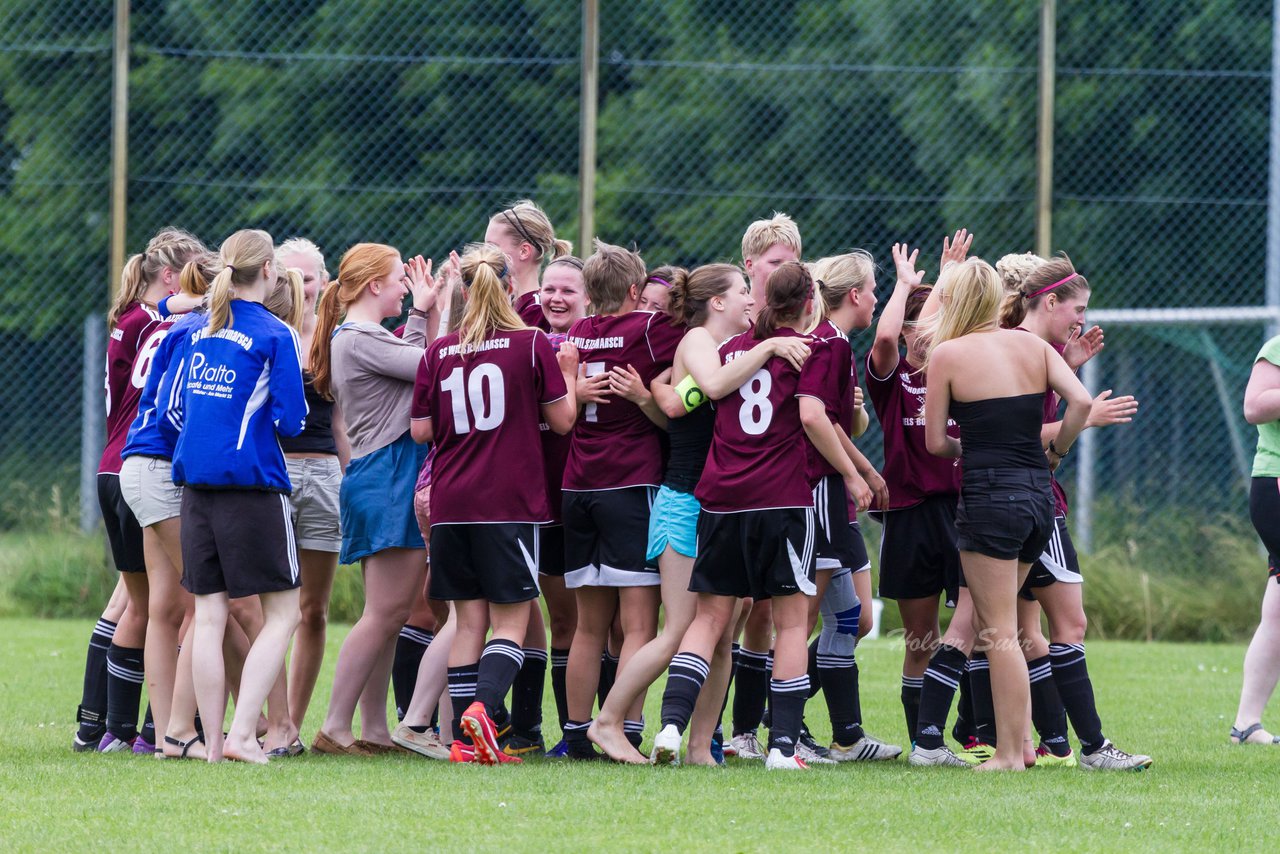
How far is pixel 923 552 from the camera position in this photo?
614 centimetres

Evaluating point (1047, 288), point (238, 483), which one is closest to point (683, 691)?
point (238, 483)

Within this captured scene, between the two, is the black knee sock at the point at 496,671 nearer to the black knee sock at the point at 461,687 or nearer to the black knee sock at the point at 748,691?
the black knee sock at the point at 461,687

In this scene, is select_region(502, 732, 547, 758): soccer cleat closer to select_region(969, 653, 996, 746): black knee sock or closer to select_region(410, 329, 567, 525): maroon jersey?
select_region(410, 329, 567, 525): maroon jersey

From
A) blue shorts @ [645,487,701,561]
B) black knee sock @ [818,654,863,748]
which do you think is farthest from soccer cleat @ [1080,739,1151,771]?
blue shorts @ [645,487,701,561]

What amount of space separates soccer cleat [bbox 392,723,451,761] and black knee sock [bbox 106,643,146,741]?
103cm

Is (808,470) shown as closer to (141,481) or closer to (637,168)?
(141,481)

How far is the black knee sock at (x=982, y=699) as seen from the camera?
6.06 m

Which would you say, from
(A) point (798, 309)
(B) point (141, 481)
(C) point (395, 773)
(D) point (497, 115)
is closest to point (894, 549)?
(A) point (798, 309)

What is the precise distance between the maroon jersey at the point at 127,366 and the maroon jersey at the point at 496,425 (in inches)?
45.8

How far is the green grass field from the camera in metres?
4.39

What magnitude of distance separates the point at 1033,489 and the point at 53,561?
8.29 meters

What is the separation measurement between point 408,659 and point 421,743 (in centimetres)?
77

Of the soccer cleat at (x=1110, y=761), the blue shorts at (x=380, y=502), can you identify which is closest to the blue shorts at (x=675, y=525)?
the blue shorts at (x=380, y=502)

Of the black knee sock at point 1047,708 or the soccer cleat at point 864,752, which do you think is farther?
the soccer cleat at point 864,752
